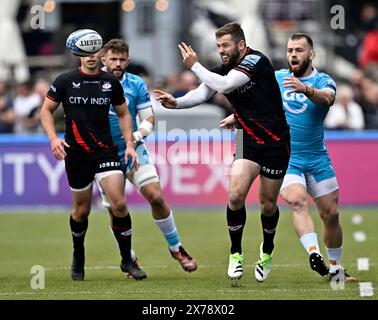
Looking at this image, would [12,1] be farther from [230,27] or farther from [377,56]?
[230,27]

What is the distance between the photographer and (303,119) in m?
12.5

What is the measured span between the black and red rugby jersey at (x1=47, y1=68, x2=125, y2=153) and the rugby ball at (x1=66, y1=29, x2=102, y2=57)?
0.87 ft

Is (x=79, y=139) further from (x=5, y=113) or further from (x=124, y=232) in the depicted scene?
(x=5, y=113)

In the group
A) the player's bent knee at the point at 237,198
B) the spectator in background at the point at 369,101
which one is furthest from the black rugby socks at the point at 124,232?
the spectator in background at the point at 369,101

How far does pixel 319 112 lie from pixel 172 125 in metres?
10.1

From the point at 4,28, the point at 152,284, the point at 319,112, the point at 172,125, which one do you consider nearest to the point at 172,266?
the point at 152,284

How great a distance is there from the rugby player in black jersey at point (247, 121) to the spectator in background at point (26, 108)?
11.1 m

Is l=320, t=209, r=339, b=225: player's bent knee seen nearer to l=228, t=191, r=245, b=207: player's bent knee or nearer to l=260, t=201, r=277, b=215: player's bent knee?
l=260, t=201, r=277, b=215: player's bent knee

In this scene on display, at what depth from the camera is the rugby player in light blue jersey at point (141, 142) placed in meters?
13.0

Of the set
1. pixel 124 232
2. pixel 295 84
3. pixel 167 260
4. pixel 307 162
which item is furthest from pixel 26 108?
pixel 295 84

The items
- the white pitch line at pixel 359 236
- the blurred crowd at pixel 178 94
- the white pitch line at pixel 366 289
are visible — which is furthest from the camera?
the blurred crowd at pixel 178 94

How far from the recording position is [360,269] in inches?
532

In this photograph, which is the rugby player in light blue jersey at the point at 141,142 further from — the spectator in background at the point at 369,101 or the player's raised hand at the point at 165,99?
the spectator in background at the point at 369,101

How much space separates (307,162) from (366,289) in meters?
1.59
